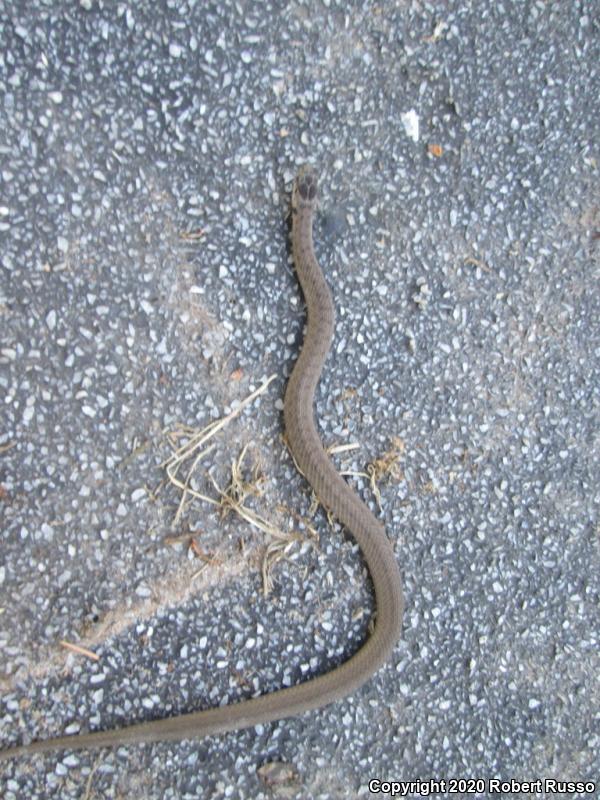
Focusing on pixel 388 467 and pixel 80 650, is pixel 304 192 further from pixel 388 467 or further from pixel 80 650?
pixel 80 650

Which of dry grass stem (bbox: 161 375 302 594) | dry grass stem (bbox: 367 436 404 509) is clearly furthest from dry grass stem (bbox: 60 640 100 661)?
dry grass stem (bbox: 367 436 404 509)

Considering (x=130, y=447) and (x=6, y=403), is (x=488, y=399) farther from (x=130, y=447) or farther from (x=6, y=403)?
(x=6, y=403)

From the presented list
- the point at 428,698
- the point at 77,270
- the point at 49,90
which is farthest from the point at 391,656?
the point at 49,90

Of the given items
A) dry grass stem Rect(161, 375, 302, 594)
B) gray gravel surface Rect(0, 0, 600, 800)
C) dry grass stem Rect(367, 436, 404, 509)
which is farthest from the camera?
dry grass stem Rect(367, 436, 404, 509)

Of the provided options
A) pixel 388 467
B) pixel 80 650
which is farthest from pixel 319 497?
pixel 80 650

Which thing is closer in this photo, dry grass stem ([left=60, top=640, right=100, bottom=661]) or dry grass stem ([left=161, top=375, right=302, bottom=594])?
dry grass stem ([left=60, top=640, right=100, bottom=661])

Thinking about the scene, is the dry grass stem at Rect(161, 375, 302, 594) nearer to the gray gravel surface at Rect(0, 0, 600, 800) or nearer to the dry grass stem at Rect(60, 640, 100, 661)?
the gray gravel surface at Rect(0, 0, 600, 800)

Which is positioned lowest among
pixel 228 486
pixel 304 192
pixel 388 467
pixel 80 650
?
pixel 388 467
